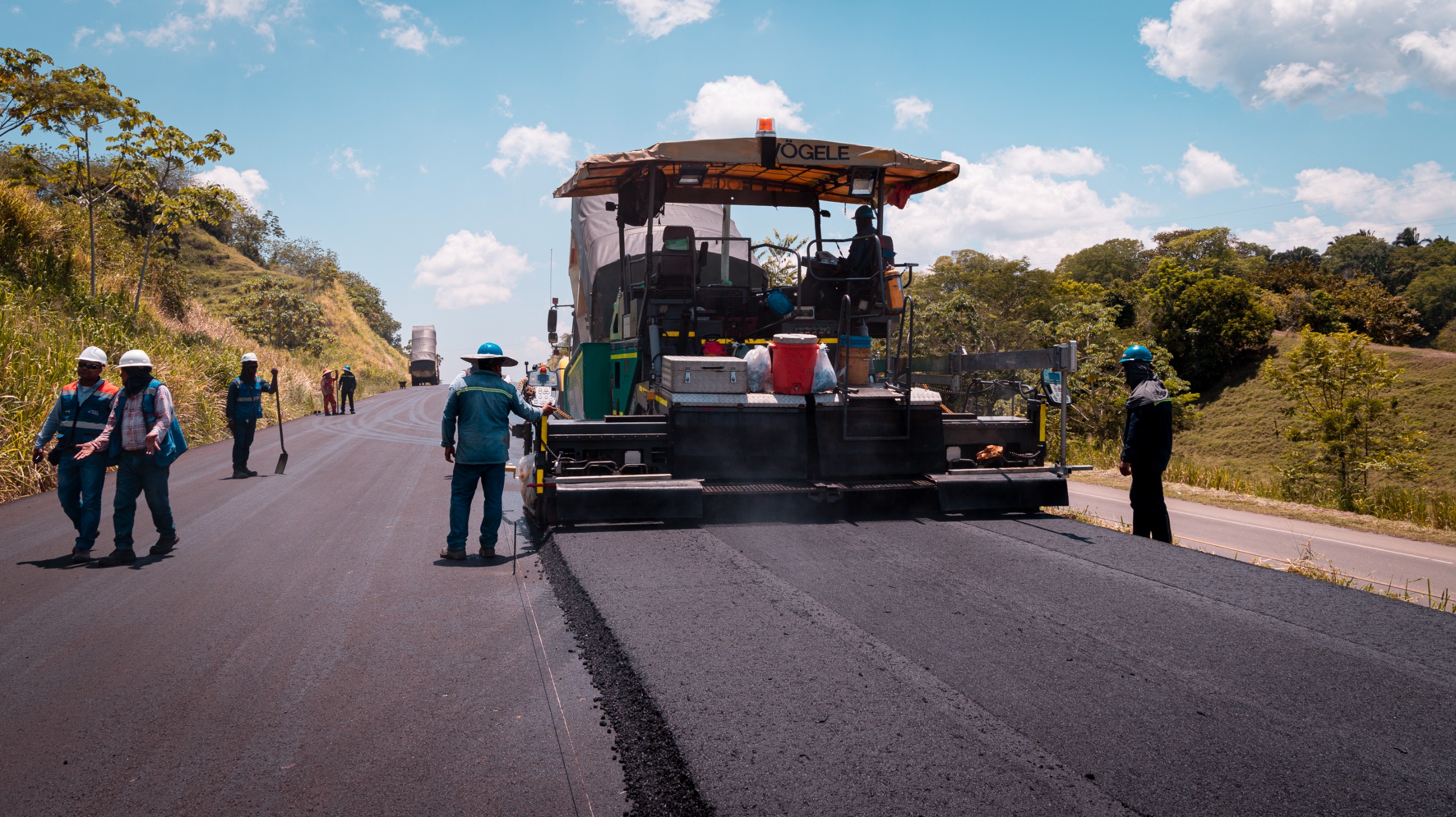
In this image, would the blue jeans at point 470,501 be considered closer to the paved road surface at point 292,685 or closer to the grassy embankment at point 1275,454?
the paved road surface at point 292,685

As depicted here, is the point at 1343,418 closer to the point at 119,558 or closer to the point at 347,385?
the point at 119,558

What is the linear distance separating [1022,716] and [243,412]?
1218 cm

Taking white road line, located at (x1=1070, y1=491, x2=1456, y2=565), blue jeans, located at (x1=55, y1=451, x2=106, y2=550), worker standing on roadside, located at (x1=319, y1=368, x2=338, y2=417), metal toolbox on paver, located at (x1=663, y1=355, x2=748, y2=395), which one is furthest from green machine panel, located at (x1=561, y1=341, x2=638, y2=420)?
worker standing on roadside, located at (x1=319, y1=368, x2=338, y2=417)

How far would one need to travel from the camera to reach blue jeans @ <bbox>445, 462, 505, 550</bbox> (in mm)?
6641

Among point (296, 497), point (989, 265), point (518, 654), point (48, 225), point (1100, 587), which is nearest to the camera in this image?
point (518, 654)

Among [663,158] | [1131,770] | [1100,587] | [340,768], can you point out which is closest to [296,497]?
[663,158]

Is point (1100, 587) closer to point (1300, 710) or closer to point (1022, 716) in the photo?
point (1300, 710)

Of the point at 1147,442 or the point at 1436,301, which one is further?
the point at 1436,301

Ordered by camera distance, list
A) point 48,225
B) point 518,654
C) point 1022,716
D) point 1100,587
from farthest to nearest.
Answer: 1. point 48,225
2. point 1100,587
3. point 518,654
4. point 1022,716

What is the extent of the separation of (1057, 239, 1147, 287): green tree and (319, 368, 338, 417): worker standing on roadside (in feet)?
194

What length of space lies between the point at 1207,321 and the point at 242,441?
45362 millimetres

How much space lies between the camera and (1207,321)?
43.7m

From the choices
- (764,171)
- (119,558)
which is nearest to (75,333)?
(119,558)

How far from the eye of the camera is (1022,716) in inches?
136
